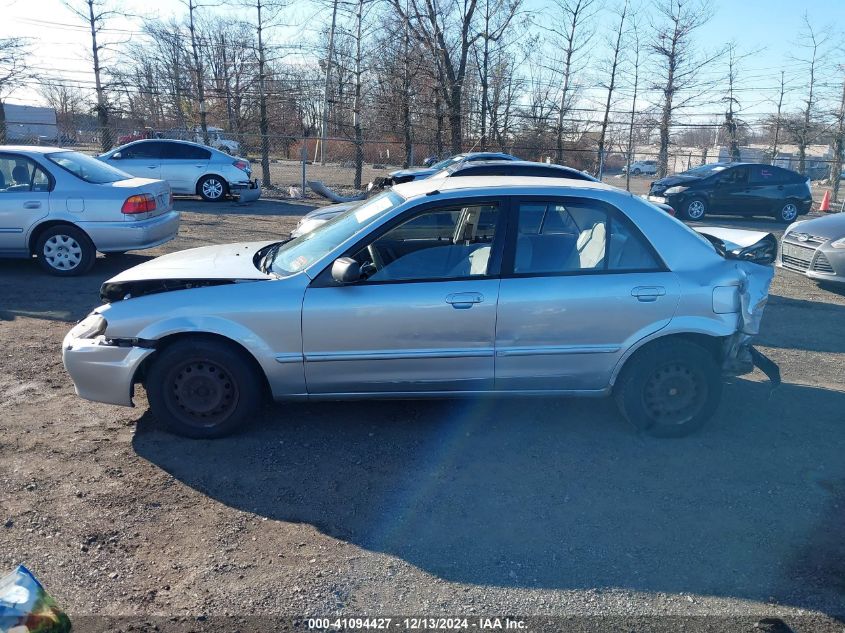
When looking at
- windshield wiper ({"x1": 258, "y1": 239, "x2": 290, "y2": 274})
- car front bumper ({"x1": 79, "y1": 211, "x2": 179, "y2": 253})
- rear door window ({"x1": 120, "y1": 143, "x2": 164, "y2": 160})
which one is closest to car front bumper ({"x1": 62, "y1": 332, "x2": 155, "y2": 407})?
windshield wiper ({"x1": 258, "y1": 239, "x2": 290, "y2": 274})

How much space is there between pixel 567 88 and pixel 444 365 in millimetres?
25106

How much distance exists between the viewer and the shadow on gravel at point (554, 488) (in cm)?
329

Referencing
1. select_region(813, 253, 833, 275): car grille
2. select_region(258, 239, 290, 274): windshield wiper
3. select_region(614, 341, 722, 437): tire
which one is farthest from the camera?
select_region(813, 253, 833, 275): car grille

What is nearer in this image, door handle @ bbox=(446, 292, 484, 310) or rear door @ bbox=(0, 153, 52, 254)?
door handle @ bbox=(446, 292, 484, 310)

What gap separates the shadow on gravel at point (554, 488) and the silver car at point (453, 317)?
0.32m

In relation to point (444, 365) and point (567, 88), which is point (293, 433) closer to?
point (444, 365)

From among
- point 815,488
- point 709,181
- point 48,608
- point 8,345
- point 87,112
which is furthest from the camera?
point 87,112

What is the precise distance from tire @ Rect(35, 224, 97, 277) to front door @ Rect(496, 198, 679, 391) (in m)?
6.47

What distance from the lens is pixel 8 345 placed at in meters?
6.23

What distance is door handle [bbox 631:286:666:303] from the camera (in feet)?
14.4

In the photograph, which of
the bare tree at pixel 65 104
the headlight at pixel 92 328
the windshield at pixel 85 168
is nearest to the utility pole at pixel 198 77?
the bare tree at pixel 65 104

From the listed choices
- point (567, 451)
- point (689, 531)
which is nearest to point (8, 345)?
point (567, 451)

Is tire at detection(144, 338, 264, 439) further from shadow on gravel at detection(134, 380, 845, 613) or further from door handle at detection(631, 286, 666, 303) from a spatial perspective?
door handle at detection(631, 286, 666, 303)

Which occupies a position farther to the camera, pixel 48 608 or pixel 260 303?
pixel 260 303
